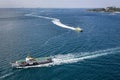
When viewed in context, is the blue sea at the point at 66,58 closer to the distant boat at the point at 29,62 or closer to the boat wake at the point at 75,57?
the boat wake at the point at 75,57

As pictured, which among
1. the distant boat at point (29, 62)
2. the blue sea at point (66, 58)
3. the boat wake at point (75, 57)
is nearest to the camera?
the blue sea at point (66, 58)

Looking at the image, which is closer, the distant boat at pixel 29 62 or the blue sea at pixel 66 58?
the blue sea at pixel 66 58

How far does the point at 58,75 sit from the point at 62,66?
21.3 ft

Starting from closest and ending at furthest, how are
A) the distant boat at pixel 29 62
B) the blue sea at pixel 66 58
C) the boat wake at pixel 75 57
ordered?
the blue sea at pixel 66 58, the distant boat at pixel 29 62, the boat wake at pixel 75 57

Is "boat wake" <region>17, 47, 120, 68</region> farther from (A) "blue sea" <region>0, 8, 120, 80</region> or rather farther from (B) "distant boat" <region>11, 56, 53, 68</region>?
(B) "distant boat" <region>11, 56, 53, 68</region>

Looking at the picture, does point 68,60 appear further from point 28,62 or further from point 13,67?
point 13,67

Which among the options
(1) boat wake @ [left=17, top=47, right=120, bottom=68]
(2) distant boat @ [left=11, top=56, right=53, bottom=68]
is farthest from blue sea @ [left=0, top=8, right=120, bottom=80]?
(2) distant boat @ [left=11, top=56, right=53, bottom=68]

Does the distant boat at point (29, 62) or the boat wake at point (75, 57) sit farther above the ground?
the distant boat at point (29, 62)

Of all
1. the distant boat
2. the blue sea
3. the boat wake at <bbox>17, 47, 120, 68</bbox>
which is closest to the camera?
the blue sea

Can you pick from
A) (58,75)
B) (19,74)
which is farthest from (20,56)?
(58,75)

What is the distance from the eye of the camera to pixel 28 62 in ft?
214

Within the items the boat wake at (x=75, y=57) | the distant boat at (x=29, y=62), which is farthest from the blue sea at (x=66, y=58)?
the distant boat at (x=29, y=62)

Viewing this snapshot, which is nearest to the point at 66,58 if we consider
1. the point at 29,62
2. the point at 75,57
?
the point at 75,57

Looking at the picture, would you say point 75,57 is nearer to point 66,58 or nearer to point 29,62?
point 66,58
